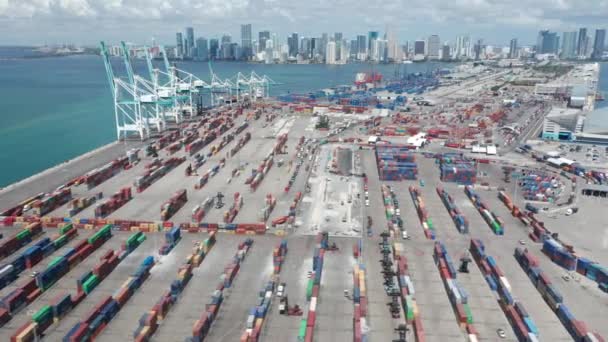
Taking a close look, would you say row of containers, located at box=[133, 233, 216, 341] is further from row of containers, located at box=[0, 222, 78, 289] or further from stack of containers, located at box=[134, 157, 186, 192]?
stack of containers, located at box=[134, 157, 186, 192]

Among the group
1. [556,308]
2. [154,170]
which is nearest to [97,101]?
[154,170]

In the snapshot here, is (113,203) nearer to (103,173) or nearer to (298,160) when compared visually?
(103,173)

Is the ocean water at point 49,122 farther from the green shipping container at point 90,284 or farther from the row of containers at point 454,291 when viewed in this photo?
the row of containers at point 454,291

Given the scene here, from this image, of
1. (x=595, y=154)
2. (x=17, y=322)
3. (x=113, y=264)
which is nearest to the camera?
(x=17, y=322)

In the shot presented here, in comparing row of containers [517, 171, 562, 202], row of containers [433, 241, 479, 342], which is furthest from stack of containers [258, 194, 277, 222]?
row of containers [517, 171, 562, 202]

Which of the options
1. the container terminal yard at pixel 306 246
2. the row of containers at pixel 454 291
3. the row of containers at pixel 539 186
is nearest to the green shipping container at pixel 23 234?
the container terminal yard at pixel 306 246

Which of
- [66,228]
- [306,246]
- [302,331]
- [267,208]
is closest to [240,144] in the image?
[267,208]

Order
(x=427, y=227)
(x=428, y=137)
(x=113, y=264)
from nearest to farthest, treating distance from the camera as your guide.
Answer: (x=113, y=264) → (x=427, y=227) → (x=428, y=137)

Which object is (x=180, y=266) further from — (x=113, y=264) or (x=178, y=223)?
(x=178, y=223)
